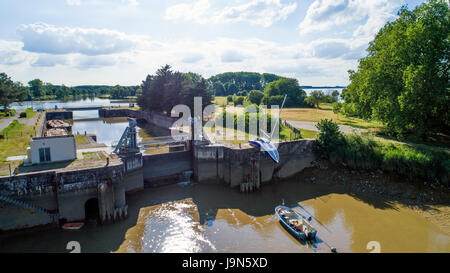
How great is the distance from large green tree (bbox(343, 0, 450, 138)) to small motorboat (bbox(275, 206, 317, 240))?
14.1 metres

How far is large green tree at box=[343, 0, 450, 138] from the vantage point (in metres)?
23.3

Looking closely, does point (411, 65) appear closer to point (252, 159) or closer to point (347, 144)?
point (347, 144)

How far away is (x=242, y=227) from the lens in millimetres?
17938

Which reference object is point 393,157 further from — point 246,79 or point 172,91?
point 246,79

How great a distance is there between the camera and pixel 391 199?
853 inches

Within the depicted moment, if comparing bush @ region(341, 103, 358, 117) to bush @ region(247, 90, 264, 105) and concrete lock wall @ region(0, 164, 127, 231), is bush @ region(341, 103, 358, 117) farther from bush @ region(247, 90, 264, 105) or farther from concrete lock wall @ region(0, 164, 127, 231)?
bush @ region(247, 90, 264, 105)

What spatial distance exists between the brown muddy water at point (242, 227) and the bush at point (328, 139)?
16.3ft

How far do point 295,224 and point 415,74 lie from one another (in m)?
16.6

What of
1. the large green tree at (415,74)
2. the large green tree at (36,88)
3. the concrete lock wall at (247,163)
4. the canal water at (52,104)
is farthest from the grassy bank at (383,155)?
the large green tree at (36,88)

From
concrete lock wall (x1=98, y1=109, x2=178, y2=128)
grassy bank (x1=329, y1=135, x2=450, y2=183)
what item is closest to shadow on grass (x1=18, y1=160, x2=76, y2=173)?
grassy bank (x1=329, y1=135, x2=450, y2=183)

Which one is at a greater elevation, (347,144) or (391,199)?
(347,144)

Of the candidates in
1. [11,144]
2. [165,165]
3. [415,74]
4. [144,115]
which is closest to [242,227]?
[165,165]
